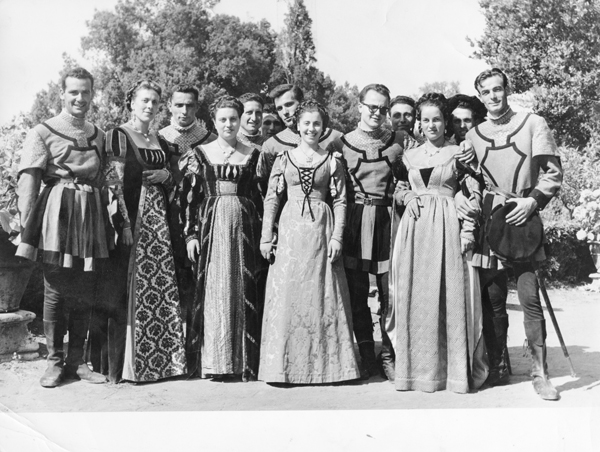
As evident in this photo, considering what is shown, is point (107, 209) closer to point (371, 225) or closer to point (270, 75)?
point (371, 225)

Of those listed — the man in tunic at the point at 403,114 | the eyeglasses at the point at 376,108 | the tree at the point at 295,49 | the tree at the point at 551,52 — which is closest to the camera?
the eyeglasses at the point at 376,108

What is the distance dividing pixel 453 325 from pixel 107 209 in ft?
8.77

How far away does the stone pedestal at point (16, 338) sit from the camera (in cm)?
502

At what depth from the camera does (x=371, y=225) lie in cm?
460

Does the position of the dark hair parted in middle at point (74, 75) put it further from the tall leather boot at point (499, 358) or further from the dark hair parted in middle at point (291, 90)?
the tall leather boot at point (499, 358)

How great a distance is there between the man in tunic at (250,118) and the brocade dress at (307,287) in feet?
2.39

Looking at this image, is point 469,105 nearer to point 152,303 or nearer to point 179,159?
point 179,159

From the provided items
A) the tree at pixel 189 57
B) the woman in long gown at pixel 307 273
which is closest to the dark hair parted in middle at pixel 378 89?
the woman in long gown at pixel 307 273

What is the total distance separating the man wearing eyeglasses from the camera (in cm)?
460

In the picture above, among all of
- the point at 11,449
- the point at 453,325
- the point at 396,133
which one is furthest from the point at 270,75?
the point at 11,449

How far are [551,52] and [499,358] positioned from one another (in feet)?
19.6

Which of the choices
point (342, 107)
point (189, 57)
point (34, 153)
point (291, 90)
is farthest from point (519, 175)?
point (189, 57)

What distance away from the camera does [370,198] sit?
464 centimetres

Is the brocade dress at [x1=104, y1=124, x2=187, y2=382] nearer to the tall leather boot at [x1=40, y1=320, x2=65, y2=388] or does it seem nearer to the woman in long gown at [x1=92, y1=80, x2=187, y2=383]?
the woman in long gown at [x1=92, y1=80, x2=187, y2=383]
